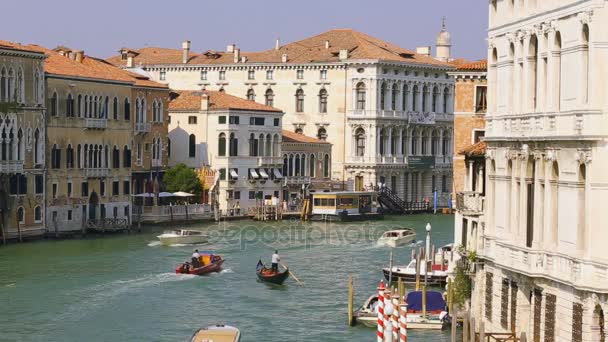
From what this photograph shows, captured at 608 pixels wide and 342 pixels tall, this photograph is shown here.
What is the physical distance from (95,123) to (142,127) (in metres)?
3.52

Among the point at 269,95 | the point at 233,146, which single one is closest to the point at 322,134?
the point at 269,95

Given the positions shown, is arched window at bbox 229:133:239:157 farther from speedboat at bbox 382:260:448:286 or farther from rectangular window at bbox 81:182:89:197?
speedboat at bbox 382:260:448:286

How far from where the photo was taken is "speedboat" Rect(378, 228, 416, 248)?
35300 millimetres

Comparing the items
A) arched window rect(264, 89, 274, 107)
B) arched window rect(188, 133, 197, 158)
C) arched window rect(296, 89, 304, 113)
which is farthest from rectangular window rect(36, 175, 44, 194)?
arched window rect(264, 89, 274, 107)

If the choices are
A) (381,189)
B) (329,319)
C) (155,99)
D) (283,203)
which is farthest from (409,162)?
(329,319)

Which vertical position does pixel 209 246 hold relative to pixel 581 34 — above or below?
below

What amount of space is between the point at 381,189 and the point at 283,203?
5.87 metres

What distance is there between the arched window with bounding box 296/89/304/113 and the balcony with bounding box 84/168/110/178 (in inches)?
628

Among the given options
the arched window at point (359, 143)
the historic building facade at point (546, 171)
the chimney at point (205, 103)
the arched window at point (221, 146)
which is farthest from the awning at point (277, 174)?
the historic building facade at point (546, 171)

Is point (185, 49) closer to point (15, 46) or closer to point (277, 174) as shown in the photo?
point (277, 174)

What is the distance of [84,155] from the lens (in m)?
39.6

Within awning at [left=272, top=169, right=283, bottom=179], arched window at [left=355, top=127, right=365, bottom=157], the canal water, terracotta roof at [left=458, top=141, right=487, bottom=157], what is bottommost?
the canal water

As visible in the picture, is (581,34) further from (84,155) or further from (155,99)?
(155,99)

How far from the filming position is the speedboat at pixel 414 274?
2556 centimetres
